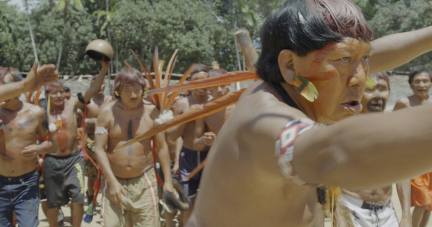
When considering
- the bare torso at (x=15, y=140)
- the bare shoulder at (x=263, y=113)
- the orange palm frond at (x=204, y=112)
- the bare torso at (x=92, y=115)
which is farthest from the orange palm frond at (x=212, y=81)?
the bare torso at (x=92, y=115)

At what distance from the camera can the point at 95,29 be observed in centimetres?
3200

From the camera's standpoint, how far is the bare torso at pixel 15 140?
5250 mm

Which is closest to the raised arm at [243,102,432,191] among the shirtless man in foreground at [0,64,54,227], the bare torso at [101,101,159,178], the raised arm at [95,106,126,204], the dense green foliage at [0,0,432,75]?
the raised arm at [95,106,126,204]

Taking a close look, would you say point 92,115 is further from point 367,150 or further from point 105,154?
point 367,150

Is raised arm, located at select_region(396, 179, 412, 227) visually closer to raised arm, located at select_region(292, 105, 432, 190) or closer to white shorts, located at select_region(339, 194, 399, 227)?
white shorts, located at select_region(339, 194, 399, 227)

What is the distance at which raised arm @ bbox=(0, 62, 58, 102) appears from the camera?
309 centimetres

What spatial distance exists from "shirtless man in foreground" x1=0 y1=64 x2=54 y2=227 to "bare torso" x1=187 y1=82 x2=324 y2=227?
14.4 feet

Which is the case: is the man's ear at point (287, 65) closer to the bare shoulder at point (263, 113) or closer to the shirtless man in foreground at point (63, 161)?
the bare shoulder at point (263, 113)

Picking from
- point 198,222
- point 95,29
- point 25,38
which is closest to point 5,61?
point 25,38

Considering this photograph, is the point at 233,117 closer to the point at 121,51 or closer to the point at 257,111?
the point at 257,111

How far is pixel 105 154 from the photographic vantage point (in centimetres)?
493

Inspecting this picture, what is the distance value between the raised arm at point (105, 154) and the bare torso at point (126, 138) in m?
0.04

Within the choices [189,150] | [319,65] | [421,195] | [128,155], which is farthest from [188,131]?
[319,65]

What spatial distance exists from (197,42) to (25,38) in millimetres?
12903
